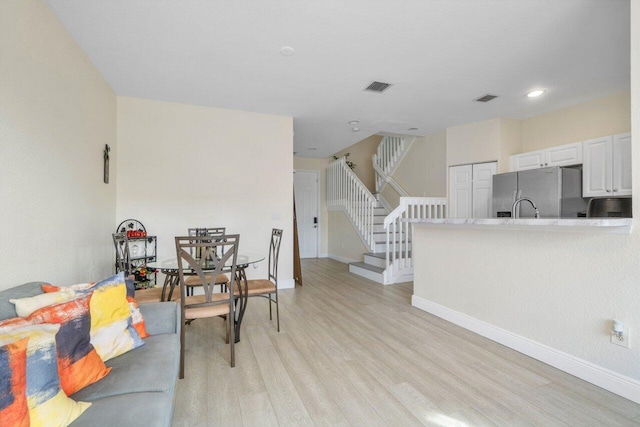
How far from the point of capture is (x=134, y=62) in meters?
2.81

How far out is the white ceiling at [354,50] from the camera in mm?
2107

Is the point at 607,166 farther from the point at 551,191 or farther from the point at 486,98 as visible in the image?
the point at 486,98

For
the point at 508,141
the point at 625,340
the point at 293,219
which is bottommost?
the point at 625,340

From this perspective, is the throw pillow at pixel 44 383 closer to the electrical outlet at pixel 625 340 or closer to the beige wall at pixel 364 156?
the electrical outlet at pixel 625 340

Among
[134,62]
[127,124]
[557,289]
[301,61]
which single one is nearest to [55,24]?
[134,62]

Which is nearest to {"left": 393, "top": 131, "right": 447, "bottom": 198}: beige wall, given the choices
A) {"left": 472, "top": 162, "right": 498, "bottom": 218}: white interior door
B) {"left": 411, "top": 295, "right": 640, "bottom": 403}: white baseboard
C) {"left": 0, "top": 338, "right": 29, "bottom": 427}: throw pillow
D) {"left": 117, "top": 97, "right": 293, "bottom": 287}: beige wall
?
{"left": 472, "top": 162, "right": 498, "bottom": 218}: white interior door

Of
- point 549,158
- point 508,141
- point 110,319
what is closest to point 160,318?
point 110,319

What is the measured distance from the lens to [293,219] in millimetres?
4641

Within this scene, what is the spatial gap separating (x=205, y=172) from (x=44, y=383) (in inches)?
132

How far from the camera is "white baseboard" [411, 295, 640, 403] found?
1790 mm

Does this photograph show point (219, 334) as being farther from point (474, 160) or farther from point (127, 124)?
point (474, 160)

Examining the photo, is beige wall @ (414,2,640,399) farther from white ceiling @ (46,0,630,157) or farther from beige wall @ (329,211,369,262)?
beige wall @ (329,211,369,262)

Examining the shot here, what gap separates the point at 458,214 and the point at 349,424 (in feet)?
13.9

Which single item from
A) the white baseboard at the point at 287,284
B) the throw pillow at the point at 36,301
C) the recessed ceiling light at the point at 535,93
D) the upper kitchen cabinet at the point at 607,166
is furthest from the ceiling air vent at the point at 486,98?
the throw pillow at the point at 36,301
